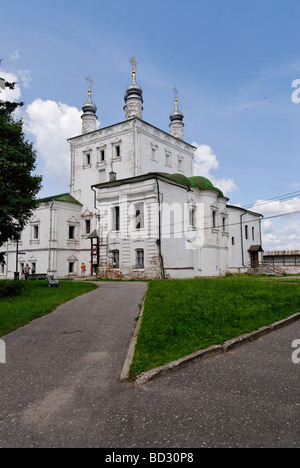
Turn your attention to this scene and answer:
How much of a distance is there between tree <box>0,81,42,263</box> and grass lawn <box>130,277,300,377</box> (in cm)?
821

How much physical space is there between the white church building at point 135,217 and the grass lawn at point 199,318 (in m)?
13.4

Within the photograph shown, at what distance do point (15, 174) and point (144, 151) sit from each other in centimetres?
2035

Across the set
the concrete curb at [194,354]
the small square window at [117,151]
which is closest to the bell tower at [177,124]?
the small square window at [117,151]

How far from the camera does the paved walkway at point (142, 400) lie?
372 centimetres

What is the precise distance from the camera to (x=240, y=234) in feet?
129

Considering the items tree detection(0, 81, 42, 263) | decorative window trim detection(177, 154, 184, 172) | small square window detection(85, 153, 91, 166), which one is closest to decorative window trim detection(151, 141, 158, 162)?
decorative window trim detection(177, 154, 184, 172)

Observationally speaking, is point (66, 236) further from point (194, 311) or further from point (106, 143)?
point (194, 311)

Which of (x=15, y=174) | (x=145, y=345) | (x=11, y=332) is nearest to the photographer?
(x=145, y=345)

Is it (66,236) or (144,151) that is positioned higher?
(144,151)

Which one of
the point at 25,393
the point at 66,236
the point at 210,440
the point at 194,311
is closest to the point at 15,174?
the point at 194,311

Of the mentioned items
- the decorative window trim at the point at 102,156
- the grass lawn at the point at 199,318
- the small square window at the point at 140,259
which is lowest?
the grass lawn at the point at 199,318

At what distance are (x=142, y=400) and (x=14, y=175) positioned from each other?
14569mm

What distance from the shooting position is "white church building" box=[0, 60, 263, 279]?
86.9ft

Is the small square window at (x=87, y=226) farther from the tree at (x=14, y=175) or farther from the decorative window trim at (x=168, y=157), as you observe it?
the tree at (x=14, y=175)
